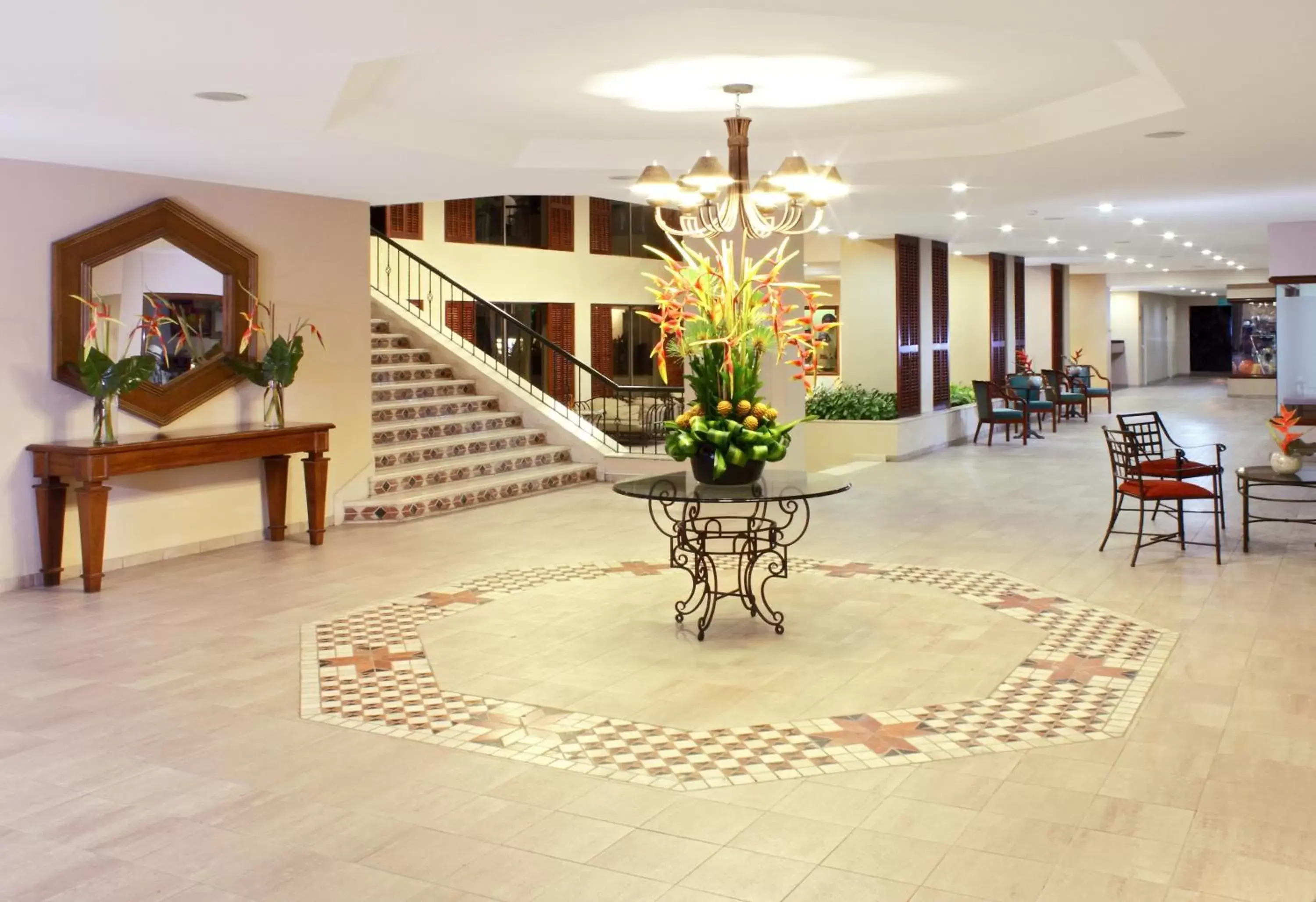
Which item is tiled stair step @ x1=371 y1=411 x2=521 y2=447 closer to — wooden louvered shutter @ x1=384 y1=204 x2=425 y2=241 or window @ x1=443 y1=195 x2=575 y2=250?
wooden louvered shutter @ x1=384 y1=204 x2=425 y2=241

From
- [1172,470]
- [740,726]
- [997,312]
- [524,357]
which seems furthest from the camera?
[997,312]

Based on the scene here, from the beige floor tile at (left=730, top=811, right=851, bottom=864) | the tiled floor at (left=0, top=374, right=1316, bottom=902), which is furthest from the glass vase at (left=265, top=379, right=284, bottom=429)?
the beige floor tile at (left=730, top=811, right=851, bottom=864)

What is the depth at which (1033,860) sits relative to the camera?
10.7ft

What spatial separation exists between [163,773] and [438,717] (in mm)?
1010

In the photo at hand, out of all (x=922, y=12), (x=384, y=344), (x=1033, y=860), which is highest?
(x=922, y=12)

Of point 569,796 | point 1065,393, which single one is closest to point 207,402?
point 569,796

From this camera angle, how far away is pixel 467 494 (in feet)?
32.8

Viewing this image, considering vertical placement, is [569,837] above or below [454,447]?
below

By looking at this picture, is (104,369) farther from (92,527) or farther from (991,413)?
(991,413)

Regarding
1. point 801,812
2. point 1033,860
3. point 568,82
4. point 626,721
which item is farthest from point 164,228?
point 1033,860

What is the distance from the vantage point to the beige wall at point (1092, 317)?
23359 mm

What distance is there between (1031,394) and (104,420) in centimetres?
1266

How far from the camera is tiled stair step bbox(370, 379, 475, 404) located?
36.1 feet

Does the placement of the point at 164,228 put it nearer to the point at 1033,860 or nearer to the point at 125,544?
the point at 125,544
